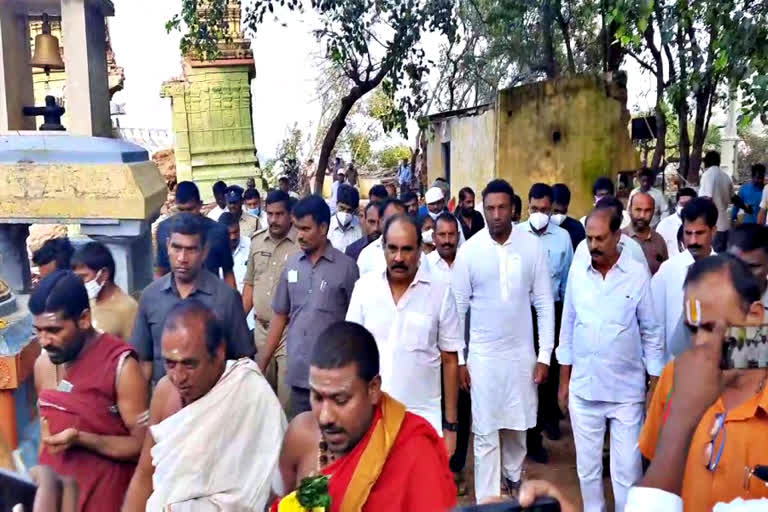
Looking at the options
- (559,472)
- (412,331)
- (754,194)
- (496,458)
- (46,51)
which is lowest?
(559,472)

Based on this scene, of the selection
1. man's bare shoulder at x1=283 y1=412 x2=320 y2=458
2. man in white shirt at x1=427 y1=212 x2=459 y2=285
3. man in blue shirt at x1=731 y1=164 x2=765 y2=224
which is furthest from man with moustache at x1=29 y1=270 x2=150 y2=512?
man in blue shirt at x1=731 y1=164 x2=765 y2=224

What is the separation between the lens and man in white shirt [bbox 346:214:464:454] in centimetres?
404

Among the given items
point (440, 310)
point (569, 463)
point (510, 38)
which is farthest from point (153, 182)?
point (510, 38)

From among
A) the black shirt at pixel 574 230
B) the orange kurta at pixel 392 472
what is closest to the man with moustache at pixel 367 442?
the orange kurta at pixel 392 472

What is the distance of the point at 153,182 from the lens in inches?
198

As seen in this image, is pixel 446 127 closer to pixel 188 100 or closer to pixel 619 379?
pixel 188 100

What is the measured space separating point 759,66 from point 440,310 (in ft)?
9.69

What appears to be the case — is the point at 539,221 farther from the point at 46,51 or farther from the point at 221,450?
the point at 221,450

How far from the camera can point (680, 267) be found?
435 cm

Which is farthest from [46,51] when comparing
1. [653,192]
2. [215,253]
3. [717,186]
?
[717,186]

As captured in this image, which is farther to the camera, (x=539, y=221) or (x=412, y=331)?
(x=539, y=221)

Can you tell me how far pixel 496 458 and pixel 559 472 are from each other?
1.00m

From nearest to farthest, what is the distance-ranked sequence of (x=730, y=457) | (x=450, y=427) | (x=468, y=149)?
1. (x=730, y=457)
2. (x=450, y=427)
3. (x=468, y=149)

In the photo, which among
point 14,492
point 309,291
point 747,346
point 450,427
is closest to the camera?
point 14,492
